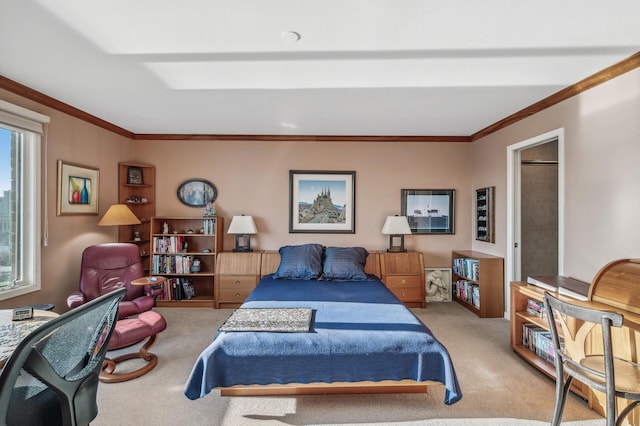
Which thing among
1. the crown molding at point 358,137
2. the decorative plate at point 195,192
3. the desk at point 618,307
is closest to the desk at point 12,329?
the crown molding at point 358,137

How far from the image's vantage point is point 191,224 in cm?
456

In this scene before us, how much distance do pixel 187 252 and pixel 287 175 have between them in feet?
6.13

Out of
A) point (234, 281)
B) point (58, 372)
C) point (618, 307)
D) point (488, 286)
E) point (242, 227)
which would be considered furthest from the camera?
point (242, 227)

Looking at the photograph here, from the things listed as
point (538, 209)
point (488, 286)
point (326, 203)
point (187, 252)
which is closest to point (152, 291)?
point (187, 252)

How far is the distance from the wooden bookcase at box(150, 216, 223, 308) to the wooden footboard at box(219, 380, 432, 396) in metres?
2.25

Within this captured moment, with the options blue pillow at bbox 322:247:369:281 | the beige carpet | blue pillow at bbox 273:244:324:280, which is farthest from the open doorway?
blue pillow at bbox 273:244:324:280

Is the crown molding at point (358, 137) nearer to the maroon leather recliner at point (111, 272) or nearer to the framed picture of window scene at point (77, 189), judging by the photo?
the framed picture of window scene at point (77, 189)

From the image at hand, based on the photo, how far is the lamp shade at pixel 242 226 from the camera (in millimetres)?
4203

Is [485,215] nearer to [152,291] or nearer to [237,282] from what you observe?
[237,282]

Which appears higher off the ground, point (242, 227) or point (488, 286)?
point (242, 227)

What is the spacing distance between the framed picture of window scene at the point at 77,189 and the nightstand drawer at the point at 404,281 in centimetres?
401

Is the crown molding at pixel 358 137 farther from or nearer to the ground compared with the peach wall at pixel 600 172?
farther from the ground

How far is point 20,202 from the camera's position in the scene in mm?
2871

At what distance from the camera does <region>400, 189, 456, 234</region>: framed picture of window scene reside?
4574mm
